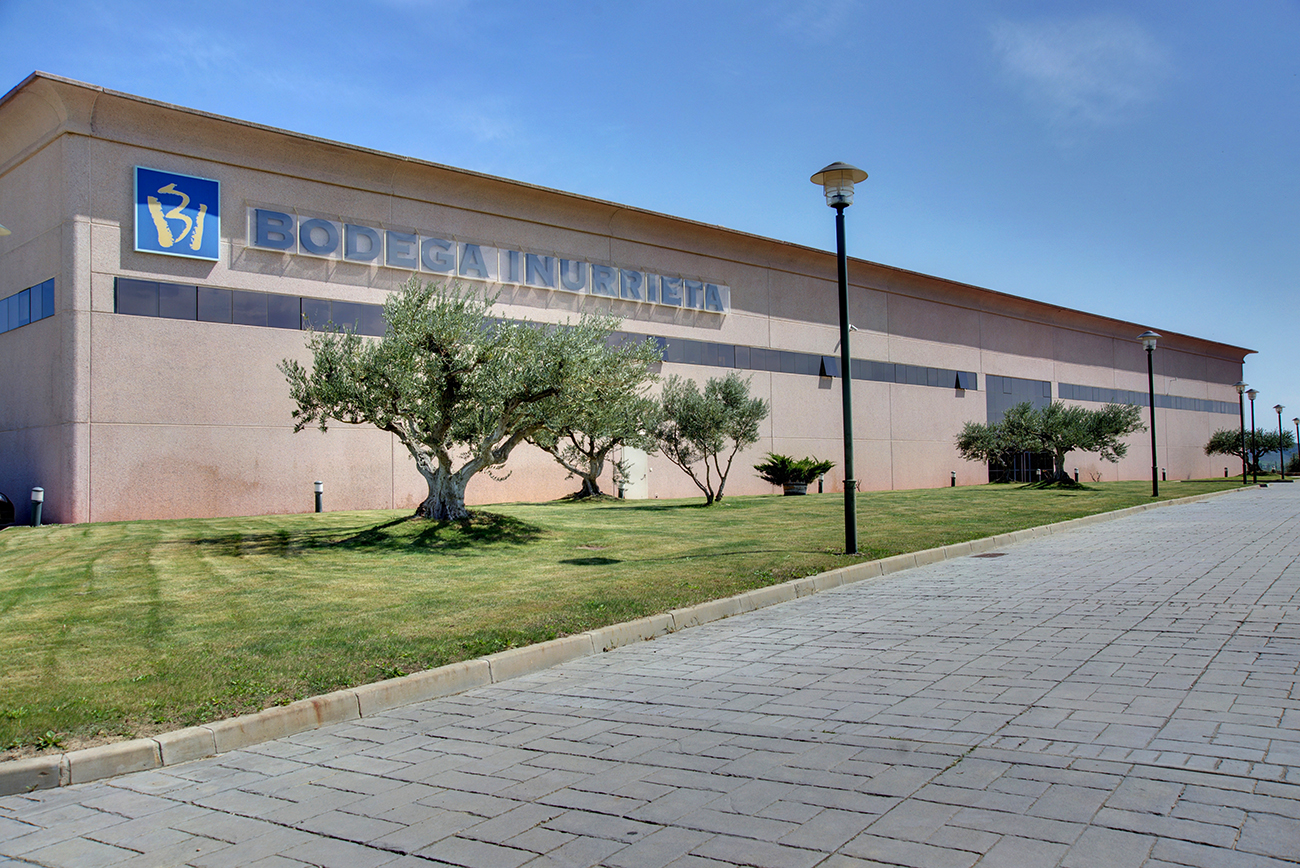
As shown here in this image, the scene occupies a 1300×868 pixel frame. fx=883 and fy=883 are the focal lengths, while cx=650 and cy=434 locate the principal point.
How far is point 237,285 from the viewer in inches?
944

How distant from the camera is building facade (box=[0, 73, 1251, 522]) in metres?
22.0

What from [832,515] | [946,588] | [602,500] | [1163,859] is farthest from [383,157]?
[1163,859]

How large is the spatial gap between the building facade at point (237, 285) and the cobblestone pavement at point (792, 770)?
1895 cm

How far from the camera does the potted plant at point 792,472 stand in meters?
33.2

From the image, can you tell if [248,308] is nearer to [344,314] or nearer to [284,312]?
[284,312]

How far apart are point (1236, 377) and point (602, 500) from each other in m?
68.0

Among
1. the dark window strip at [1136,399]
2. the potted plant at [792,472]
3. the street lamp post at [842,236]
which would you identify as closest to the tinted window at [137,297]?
the street lamp post at [842,236]

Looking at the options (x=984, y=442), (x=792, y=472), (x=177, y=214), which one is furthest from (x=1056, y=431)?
(x=177, y=214)

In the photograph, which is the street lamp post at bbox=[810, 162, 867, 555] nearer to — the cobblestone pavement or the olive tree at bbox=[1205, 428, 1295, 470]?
the cobblestone pavement

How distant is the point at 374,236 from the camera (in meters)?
26.5

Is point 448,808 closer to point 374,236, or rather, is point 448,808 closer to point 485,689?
point 485,689

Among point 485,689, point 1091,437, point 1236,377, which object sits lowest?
point 485,689

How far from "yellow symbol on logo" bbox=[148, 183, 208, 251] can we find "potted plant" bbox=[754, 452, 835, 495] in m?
20.3

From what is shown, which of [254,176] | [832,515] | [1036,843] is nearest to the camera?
[1036,843]
